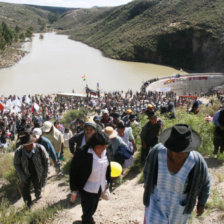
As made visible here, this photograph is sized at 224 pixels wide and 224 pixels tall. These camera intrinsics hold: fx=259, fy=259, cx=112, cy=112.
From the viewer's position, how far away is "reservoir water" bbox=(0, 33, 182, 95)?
37188mm

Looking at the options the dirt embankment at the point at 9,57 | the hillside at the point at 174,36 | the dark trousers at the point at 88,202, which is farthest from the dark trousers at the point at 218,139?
the dirt embankment at the point at 9,57

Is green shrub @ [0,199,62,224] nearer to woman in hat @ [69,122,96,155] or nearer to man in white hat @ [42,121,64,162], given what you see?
woman in hat @ [69,122,96,155]

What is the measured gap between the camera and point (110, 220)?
10.9ft

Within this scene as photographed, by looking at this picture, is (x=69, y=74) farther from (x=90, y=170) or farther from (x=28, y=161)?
(x=90, y=170)

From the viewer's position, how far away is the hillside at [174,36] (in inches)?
2193

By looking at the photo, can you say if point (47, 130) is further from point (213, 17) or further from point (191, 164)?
point (213, 17)

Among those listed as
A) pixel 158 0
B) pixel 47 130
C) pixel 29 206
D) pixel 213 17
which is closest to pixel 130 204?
pixel 29 206

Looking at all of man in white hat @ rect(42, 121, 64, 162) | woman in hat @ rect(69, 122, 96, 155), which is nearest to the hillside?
man in white hat @ rect(42, 121, 64, 162)

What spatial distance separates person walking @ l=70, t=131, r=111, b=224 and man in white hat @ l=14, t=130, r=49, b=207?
1103mm

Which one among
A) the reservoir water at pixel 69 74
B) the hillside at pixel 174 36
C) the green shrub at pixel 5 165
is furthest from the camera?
the hillside at pixel 174 36

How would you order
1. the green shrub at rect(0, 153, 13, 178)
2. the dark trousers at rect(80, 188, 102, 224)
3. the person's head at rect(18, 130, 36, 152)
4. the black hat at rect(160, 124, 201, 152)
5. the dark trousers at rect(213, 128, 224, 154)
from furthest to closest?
the green shrub at rect(0, 153, 13, 178) → the dark trousers at rect(213, 128, 224, 154) → the person's head at rect(18, 130, 36, 152) → the dark trousers at rect(80, 188, 102, 224) → the black hat at rect(160, 124, 201, 152)

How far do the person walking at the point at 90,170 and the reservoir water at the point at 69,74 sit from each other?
32737 mm

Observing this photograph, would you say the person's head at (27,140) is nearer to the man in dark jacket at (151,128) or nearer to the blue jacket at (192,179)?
the blue jacket at (192,179)

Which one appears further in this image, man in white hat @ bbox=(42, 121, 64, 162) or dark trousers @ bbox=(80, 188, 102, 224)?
man in white hat @ bbox=(42, 121, 64, 162)
